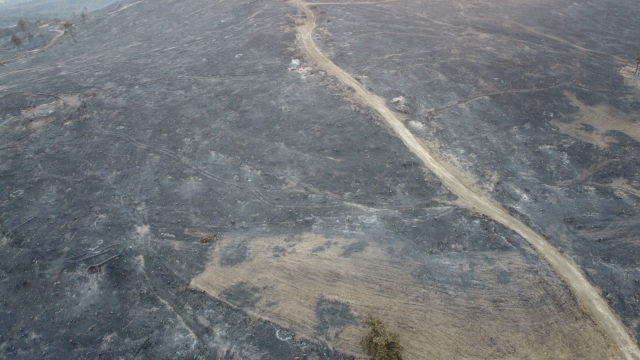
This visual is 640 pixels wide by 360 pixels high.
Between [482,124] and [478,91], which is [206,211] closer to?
[482,124]

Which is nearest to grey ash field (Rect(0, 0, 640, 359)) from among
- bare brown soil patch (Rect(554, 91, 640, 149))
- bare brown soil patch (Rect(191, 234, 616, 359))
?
bare brown soil patch (Rect(191, 234, 616, 359))

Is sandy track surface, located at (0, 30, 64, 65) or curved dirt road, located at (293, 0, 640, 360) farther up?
sandy track surface, located at (0, 30, 64, 65)

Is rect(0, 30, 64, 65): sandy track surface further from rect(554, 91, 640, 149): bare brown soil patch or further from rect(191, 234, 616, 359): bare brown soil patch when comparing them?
rect(554, 91, 640, 149): bare brown soil patch

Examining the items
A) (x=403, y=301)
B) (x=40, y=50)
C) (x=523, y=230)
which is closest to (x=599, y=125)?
(x=523, y=230)

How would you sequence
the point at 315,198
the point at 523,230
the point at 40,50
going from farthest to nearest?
the point at 40,50, the point at 315,198, the point at 523,230

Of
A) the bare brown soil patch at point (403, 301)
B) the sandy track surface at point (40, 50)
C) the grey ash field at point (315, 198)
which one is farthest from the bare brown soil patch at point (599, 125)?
the sandy track surface at point (40, 50)

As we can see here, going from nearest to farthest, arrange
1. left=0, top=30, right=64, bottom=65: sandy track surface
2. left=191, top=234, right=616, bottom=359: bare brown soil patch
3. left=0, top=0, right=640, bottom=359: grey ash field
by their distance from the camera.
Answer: left=191, top=234, right=616, bottom=359: bare brown soil patch
left=0, top=0, right=640, bottom=359: grey ash field
left=0, top=30, right=64, bottom=65: sandy track surface

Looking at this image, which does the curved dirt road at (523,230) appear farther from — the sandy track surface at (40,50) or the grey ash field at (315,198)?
the sandy track surface at (40,50)

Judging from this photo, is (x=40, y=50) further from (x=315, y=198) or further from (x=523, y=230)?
(x=523, y=230)
